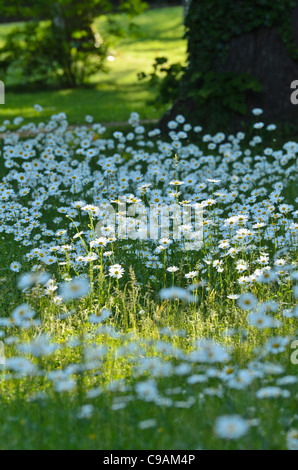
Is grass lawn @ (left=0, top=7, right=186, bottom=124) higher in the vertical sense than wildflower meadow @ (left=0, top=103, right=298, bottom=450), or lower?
higher

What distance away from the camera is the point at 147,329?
412 cm

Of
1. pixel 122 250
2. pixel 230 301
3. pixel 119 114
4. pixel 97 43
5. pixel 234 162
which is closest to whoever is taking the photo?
pixel 230 301

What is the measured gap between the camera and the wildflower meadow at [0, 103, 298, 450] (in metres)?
2.98

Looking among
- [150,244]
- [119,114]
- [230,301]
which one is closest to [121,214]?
[150,244]

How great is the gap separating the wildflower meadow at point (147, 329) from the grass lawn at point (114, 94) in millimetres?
4342

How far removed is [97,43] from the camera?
18.5 meters

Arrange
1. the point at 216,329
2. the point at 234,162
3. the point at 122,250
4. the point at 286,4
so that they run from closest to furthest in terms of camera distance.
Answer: the point at 216,329, the point at 122,250, the point at 234,162, the point at 286,4

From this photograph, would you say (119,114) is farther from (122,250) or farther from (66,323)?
(66,323)

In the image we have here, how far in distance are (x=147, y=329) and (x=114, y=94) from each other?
13.6 m

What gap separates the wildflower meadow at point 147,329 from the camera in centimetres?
298

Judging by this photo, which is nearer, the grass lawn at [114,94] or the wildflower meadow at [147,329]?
the wildflower meadow at [147,329]

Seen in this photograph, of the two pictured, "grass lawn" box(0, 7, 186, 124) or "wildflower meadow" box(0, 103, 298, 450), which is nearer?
"wildflower meadow" box(0, 103, 298, 450)

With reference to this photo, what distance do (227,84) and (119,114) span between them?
444 cm

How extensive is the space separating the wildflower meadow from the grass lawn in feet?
14.2
